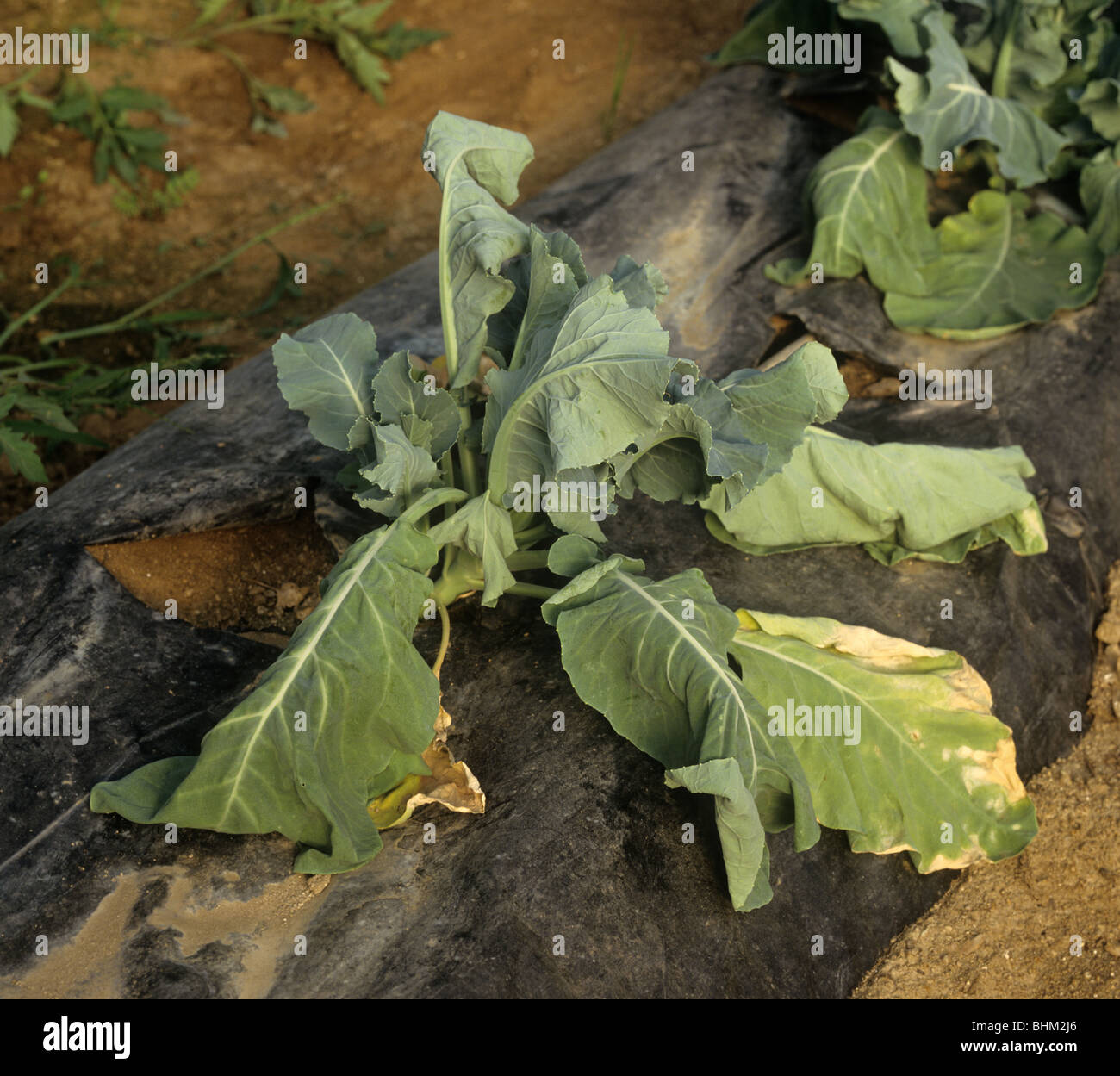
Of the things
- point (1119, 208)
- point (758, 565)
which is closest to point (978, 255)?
point (1119, 208)

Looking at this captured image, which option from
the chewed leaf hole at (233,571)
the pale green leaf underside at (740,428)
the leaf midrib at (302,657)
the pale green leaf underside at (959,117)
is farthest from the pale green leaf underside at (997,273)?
the leaf midrib at (302,657)

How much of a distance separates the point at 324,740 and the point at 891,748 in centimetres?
122

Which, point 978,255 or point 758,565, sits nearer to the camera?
point 758,565

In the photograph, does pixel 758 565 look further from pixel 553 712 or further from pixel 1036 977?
pixel 1036 977

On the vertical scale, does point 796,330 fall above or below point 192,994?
above

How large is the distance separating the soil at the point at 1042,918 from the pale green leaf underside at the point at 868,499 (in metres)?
0.73

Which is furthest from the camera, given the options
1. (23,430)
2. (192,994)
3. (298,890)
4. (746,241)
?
(746,241)

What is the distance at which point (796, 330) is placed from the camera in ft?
12.1

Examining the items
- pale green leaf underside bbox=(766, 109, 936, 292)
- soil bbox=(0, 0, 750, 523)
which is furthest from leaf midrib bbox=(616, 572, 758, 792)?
soil bbox=(0, 0, 750, 523)

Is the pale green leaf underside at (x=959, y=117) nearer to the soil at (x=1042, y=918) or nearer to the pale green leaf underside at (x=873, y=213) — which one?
the pale green leaf underside at (x=873, y=213)

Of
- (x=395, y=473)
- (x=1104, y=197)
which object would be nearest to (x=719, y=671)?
(x=395, y=473)

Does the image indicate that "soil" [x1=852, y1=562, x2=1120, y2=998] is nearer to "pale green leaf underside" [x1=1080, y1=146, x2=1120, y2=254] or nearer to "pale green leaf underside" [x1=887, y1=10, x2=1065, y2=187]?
"pale green leaf underside" [x1=1080, y1=146, x2=1120, y2=254]

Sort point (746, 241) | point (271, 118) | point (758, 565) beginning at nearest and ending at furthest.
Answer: point (758, 565), point (746, 241), point (271, 118)

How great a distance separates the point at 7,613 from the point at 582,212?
2381 mm
